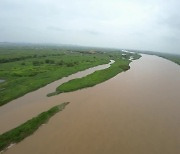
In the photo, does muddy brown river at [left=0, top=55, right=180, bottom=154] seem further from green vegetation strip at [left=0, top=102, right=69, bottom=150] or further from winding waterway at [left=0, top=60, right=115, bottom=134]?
green vegetation strip at [left=0, top=102, right=69, bottom=150]

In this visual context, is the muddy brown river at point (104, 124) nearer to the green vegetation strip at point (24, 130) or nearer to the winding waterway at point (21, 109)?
the winding waterway at point (21, 109)

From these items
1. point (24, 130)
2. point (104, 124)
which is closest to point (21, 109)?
point (24, 130)

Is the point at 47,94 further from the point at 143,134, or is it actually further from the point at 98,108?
the point at 143,134

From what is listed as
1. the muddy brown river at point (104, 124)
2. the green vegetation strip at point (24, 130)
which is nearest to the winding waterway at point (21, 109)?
the muddy brown river at point (104, 124)

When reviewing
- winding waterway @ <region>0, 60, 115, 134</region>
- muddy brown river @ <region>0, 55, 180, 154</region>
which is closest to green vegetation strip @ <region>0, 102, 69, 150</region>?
muddy brown river @ <region>0, 55, 180, 154</region>

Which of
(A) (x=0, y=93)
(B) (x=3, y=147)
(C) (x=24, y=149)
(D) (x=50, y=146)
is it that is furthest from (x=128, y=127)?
(A) (x=0, y=93)

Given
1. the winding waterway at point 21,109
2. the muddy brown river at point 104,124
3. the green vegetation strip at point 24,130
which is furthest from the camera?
the winding waterway at point 21,109
